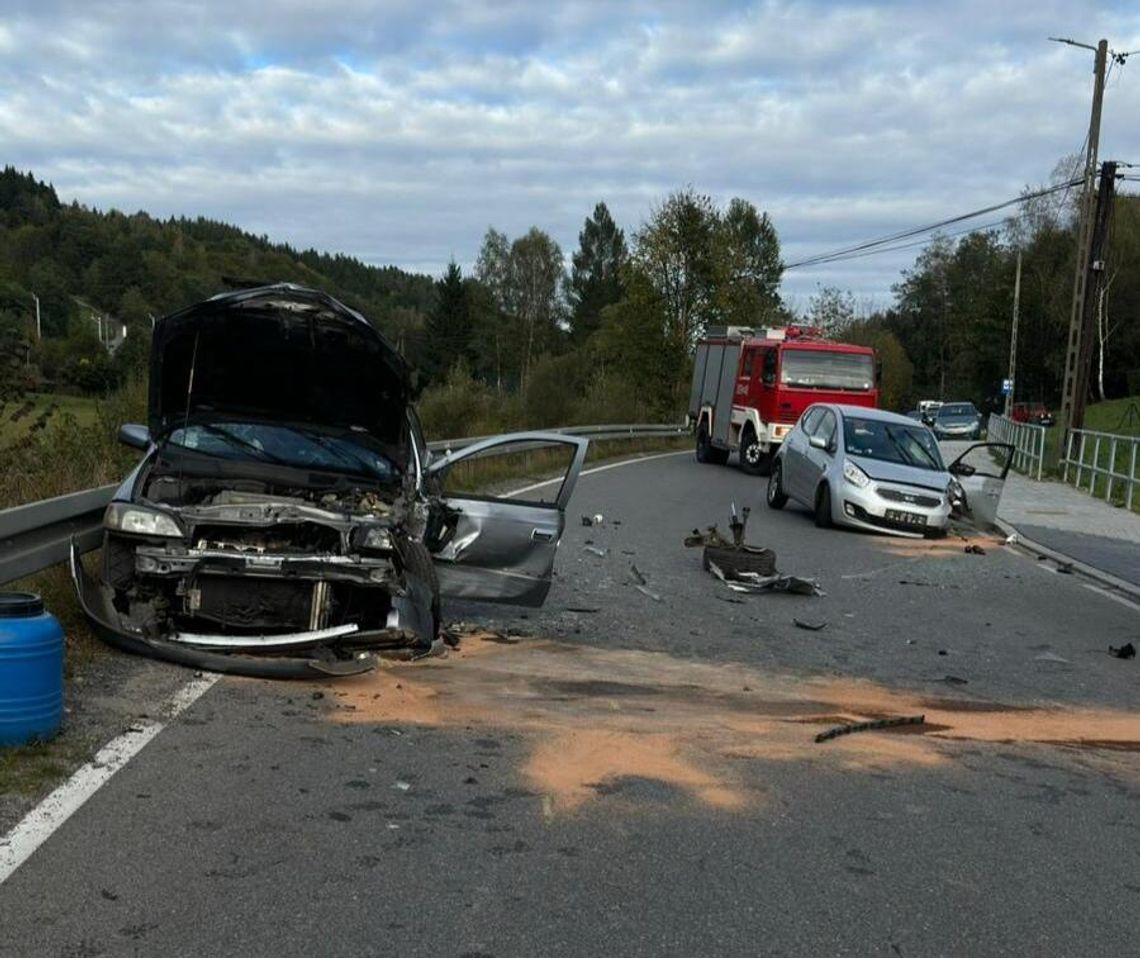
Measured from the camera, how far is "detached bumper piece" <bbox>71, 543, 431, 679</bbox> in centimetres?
657

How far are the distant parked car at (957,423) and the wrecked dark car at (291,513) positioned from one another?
48.5 meters

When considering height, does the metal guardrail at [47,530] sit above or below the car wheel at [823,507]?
above

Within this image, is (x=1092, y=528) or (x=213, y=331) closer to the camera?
(x=213, y=331)

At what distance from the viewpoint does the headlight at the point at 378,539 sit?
675cm

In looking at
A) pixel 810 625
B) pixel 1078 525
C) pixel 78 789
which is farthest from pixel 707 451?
pixel 78 789

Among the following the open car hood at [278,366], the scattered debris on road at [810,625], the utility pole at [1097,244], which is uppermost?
the utility pole at [1097,244]

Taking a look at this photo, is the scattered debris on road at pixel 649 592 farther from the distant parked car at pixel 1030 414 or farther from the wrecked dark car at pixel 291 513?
the distant parked car at pixel 1030 414

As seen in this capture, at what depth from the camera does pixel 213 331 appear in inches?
293

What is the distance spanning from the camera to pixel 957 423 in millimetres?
54688

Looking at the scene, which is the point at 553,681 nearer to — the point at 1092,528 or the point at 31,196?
the point at 1092,528

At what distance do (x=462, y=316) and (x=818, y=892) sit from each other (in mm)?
89339

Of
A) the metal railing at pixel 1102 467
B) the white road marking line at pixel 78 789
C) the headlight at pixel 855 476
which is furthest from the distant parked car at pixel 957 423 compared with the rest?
the white road marking line at pixel 78 789

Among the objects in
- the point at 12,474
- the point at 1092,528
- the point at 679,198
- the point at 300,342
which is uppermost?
the point at 679,198

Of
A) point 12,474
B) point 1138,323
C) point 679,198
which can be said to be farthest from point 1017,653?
point 1138,323
